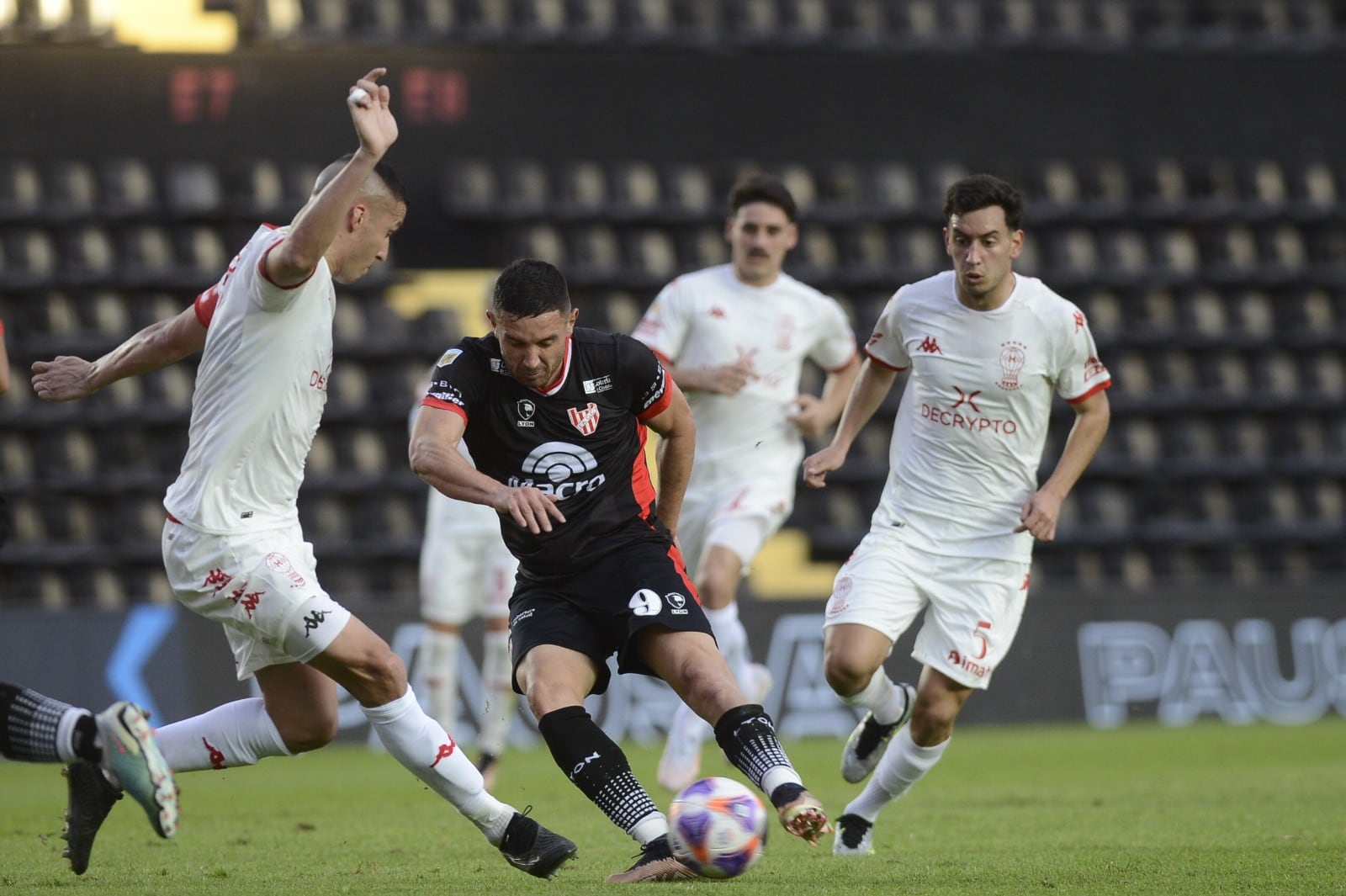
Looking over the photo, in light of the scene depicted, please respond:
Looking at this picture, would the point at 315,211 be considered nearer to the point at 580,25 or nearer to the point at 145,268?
the point at 145,268

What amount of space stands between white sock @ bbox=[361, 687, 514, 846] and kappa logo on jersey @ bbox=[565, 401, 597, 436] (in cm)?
96

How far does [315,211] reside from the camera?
501 cm

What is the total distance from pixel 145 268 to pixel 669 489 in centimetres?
922

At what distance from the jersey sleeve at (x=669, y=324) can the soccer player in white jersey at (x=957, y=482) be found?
208cm

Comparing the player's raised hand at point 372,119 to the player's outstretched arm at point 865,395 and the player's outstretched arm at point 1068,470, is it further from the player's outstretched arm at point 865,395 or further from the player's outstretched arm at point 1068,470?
the player's outstretched arm at point 1068,470

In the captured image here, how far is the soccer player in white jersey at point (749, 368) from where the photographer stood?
342 inches

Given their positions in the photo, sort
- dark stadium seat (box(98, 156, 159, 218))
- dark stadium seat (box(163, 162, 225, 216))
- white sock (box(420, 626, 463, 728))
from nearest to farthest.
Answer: white sock (box(420, 626, 463, 728))
dark stadium seat (box(98, 156, 159, 218))
dark stadium seat (box(163, 162, 225, 216))

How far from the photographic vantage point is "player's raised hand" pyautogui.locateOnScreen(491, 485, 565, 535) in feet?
16.5

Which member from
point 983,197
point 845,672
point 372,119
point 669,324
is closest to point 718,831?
point 845,672

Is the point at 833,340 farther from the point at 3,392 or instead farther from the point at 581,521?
the point at 3,392

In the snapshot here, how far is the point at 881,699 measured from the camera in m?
6.74

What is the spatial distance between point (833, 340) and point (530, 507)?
13.7 ft

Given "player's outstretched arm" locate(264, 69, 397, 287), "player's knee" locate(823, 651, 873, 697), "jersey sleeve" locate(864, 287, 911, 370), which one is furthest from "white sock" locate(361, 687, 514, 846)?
"jersey sleeve" locate(864, 287, 911, 370)

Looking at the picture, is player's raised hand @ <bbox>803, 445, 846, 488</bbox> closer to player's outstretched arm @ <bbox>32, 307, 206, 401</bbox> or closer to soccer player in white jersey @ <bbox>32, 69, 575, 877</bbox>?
soccer player in white jersey @ <bbox>32, 69, 575, 877</bbox>
